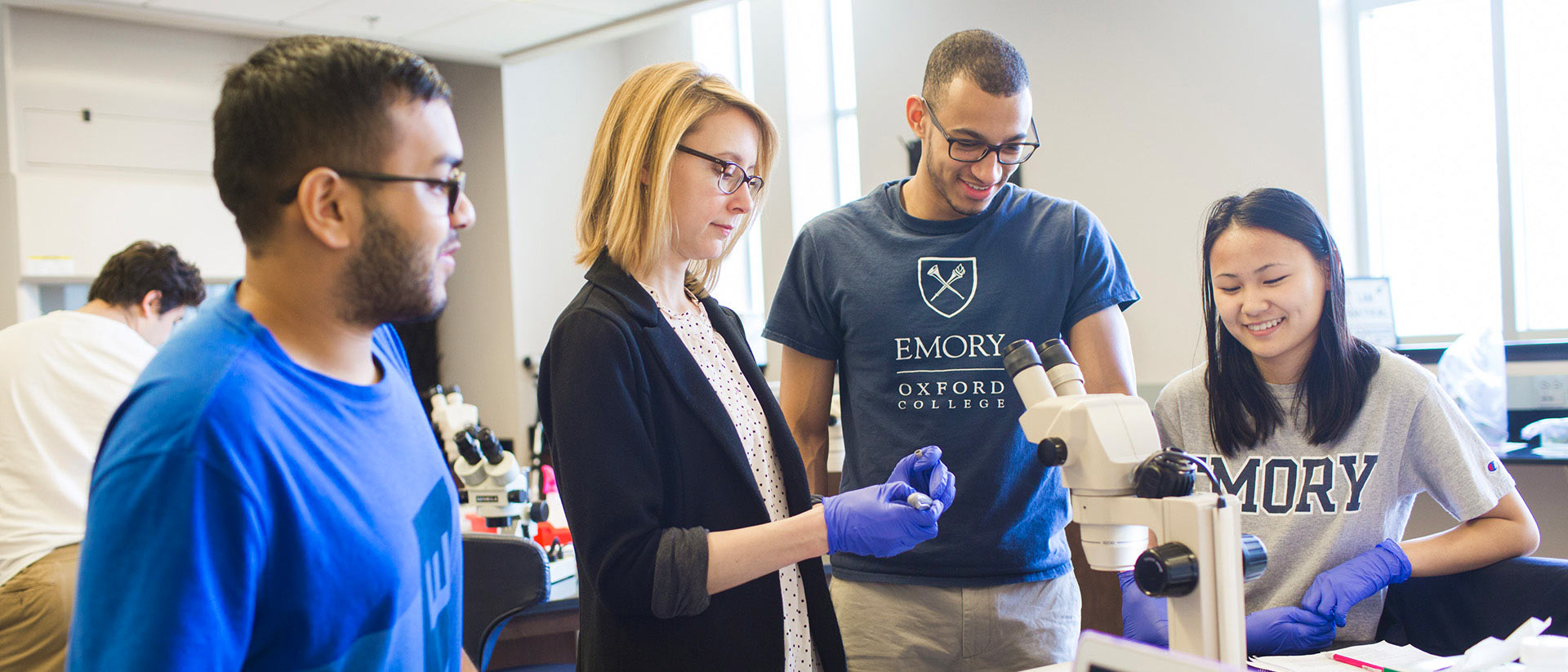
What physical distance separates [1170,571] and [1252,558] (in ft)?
0.34

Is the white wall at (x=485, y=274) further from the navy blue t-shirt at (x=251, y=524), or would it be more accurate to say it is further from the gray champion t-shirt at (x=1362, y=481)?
the navy blue t-shirt at (x=251, y=524)

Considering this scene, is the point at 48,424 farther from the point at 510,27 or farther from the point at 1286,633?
the point at 510,27

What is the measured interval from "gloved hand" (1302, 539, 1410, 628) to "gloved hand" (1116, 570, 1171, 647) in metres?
0.21

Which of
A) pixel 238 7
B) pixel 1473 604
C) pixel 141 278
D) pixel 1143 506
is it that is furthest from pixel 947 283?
pixel 238 7

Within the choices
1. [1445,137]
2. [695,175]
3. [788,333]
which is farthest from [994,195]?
[1445,137]

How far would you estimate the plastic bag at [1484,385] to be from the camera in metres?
3.35

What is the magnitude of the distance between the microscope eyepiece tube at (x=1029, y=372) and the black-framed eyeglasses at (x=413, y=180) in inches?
23.0

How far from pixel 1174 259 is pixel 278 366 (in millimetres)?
4204

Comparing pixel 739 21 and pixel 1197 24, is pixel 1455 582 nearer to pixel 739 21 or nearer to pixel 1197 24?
pixel 1197 24

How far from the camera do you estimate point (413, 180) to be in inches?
33.3

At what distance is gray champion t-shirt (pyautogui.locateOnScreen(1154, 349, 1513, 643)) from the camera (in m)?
1.53

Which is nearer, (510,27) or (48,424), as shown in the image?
(48,424)

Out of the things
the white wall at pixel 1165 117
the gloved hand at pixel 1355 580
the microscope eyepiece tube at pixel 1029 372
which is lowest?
the gloved hand at pixel 1355 580

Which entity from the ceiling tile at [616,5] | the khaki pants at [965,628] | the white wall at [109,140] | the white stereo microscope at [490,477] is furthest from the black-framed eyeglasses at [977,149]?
the white wall at [109,140]
